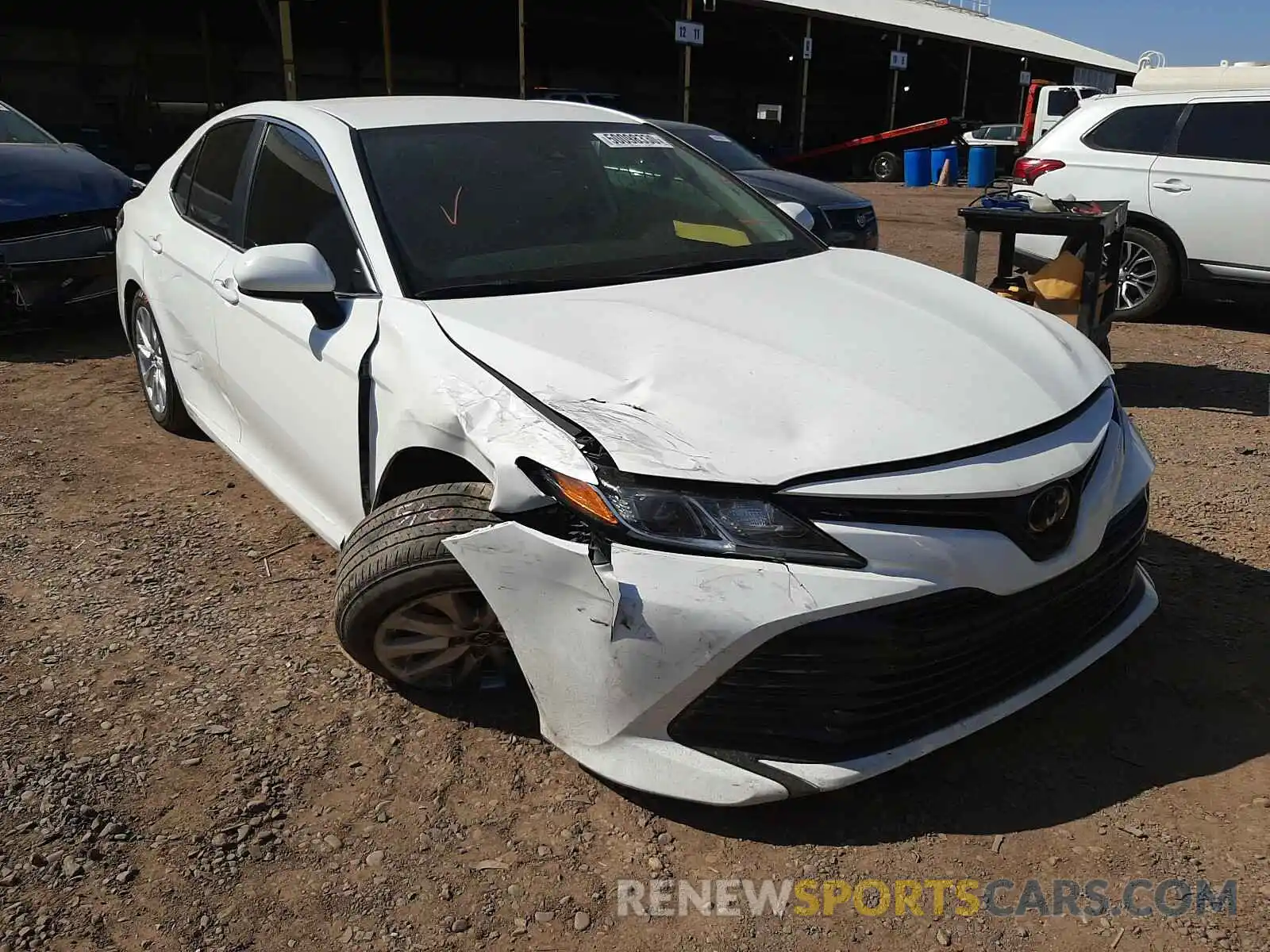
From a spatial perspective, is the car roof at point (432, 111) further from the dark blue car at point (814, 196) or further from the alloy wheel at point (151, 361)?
the dark blue car at point (814, 196)

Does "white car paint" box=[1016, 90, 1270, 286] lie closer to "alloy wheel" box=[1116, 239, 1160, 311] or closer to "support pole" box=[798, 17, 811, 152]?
"alloy wheel" box=[1116, 239, 1160, 311]

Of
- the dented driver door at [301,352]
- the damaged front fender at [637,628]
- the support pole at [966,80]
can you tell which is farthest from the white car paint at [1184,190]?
the support pole at [966,80]

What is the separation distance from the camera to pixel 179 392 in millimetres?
4258

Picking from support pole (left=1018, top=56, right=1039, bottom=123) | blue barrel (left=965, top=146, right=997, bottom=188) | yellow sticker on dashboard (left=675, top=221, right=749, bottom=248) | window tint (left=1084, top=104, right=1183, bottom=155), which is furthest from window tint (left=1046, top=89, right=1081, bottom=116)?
yellow sticker on dashboard (left=675, top=221, right=749, bottom=248)

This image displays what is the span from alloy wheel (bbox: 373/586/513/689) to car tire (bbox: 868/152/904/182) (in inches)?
913

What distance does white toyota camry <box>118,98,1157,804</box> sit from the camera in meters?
2.00

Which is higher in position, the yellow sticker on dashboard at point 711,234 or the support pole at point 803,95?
the support pole at point 803,95

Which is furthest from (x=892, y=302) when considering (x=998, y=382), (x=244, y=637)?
(x=244, y=637)

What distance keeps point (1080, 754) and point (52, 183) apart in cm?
653

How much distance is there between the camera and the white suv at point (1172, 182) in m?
6.71

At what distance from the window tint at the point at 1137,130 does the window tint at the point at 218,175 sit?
6059 mm

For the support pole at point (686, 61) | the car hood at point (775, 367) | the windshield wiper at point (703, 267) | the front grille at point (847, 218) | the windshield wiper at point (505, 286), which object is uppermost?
the support pole at point (686, 61)

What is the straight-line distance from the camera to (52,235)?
6.00m

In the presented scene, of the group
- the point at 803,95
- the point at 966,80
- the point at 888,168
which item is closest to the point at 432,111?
the point at 888,168
